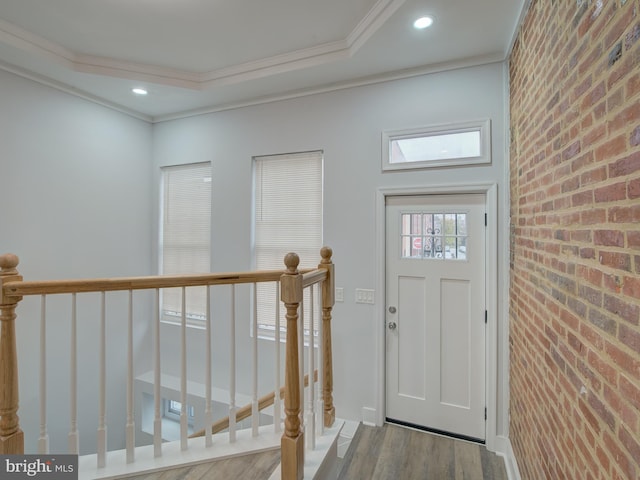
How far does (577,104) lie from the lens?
130 centimetres

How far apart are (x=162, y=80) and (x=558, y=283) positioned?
3.55m

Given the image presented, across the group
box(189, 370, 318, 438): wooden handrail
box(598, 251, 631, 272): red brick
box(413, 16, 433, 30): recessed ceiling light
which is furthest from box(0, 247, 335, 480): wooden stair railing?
box(413, 16, 433, 30): recessed ceiling light

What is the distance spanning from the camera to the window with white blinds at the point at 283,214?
10.9ft

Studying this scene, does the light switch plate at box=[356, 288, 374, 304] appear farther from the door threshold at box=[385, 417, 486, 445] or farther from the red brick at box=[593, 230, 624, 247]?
the red brick at box=[593, 230, 624, 247]

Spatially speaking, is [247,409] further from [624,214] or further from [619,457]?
[624,214]

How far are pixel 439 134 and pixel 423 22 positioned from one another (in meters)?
0.87

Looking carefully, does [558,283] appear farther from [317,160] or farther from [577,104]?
[317,160]

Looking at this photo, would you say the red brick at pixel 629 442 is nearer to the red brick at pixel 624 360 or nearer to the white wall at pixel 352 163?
the red brick at pixel 624 360

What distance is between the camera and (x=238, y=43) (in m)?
2.74

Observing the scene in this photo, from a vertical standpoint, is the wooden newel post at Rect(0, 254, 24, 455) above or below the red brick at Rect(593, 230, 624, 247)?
below

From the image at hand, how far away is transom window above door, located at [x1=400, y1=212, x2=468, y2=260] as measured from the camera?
2.74m

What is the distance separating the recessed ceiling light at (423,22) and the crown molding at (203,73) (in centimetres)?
21

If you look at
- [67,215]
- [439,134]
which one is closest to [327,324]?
[439,134]

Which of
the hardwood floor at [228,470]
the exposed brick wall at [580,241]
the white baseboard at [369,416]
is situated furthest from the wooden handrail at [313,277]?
the white baseboard at [369,416]
